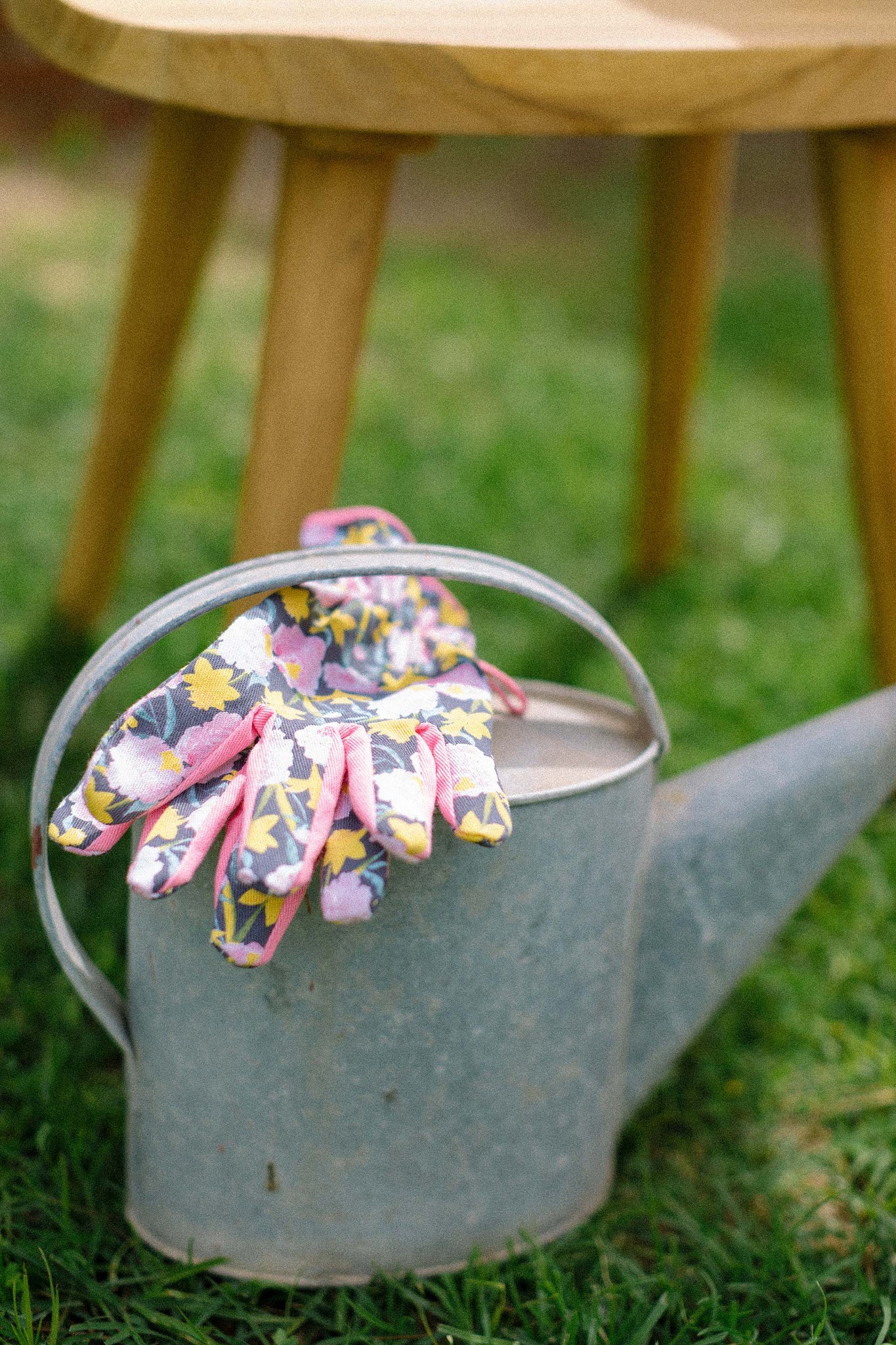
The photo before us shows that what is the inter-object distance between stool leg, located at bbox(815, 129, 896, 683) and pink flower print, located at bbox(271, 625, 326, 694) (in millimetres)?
514

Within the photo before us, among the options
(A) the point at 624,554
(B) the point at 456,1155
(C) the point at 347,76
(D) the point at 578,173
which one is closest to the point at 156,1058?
(B) the point at 456,1155

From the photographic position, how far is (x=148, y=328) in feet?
4.39

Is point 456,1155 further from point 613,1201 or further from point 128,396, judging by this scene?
point 128,396

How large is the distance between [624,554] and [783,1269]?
116 cm

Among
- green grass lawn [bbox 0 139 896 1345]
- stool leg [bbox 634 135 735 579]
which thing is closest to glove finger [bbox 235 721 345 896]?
green grass lawn [bbox 0 139 896 1345]

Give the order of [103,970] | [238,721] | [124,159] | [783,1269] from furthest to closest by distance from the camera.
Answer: [124,159] → [103,970] → [783,1269] → [238,721]

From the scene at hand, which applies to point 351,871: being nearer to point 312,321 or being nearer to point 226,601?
point 226,601

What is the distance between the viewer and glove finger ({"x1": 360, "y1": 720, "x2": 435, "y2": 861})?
0.65m

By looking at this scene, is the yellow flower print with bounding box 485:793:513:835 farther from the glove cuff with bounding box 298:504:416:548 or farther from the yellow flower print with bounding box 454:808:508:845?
the glove cuff with bounding box 298:504:416:548

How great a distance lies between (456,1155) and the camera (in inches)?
31.0

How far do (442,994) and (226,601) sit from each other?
24 cm

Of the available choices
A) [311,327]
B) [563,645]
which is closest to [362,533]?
[311,327]

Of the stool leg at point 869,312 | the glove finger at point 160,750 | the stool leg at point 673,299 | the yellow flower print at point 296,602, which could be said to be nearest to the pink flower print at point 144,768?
the glove finger at point 160,750

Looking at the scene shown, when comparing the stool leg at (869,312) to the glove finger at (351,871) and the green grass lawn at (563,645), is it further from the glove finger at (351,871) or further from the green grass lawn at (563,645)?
the glove finger at (351,871)
